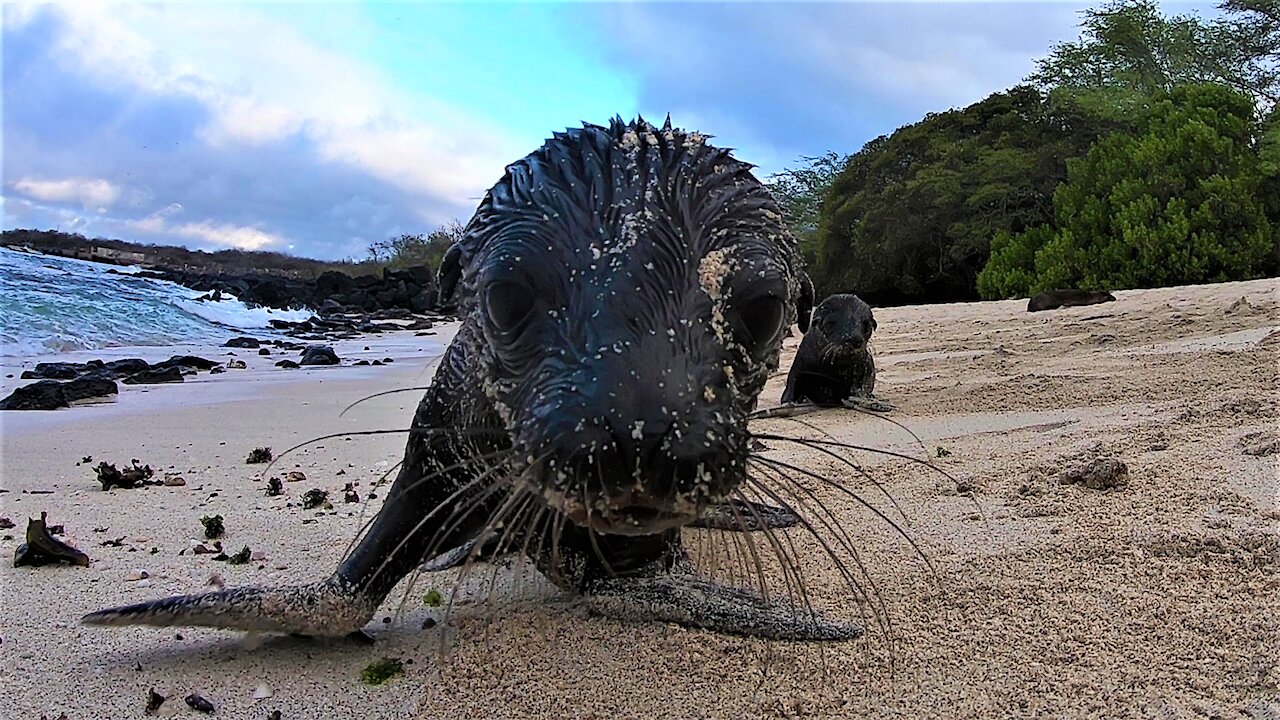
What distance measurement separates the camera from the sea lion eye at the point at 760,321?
205 cm

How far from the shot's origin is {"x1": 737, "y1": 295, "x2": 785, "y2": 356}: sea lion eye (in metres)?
2.05

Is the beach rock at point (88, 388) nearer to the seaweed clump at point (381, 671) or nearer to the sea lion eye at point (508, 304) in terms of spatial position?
the seaweed clump at point (381, 671)

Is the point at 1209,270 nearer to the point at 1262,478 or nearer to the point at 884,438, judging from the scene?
the point at 884,438

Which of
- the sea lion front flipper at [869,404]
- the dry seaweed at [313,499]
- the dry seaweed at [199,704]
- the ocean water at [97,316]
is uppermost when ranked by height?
the ocean water at [97,316]

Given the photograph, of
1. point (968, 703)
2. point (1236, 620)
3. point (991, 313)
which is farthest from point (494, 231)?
point (991, 313)

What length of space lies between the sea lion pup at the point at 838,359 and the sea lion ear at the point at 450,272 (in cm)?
513

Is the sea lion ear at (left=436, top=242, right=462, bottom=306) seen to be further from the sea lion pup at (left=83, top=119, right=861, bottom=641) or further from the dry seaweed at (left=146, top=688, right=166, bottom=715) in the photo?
the dry seaweed at (left=146, top=688, right=166, bottom=715)

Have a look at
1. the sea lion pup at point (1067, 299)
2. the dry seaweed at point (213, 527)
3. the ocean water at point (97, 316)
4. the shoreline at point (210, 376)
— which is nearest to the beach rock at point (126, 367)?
the shoreline at point (210, 376)

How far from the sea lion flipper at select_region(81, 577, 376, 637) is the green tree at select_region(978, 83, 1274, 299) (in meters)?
23.0

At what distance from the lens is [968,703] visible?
2.00 m

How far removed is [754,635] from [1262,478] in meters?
2.12

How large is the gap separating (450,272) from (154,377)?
329 inches

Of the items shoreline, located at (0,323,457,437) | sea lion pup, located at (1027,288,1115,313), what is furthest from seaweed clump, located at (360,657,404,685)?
sea lion pup, located at (1027,288,1115,313)

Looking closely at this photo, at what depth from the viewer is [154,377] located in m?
9.69
